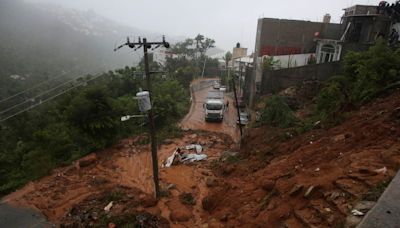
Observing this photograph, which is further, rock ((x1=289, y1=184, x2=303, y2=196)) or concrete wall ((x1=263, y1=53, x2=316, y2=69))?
concrete wall ((x1=263, y1=53, x2=316, y2=69))

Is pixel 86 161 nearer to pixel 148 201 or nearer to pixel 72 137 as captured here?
pixel 72 137

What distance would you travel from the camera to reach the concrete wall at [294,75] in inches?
895

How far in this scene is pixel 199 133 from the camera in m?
21.3

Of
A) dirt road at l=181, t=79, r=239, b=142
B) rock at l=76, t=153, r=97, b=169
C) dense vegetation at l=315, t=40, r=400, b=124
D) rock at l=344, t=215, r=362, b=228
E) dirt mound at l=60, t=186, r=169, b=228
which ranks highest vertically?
dense vegetation at l=315, t=40, r=400, b=124

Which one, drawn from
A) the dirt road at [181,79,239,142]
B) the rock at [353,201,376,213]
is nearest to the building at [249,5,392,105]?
the dirt road at [181,79,239,142]

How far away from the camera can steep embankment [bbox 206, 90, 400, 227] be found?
600 centimetres

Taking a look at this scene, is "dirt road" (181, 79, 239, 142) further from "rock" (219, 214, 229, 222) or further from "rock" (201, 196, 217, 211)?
"rock" (219, 214, 229, 222)

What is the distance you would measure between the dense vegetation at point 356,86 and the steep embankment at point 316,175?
0.98 meters

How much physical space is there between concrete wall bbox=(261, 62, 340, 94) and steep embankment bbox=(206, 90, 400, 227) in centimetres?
1212

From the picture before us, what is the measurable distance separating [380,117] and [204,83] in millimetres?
35874

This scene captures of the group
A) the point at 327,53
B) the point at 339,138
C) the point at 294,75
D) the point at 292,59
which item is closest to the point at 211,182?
the point at 339,138

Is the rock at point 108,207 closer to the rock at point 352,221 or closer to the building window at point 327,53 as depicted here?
the rock at point 352,221

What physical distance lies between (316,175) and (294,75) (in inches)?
713

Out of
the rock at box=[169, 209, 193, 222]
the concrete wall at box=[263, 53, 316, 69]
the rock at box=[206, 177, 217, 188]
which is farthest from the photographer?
the concrete wall at box=[263, 53, 316, 69]
